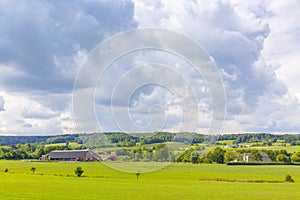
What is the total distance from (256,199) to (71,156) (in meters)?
120

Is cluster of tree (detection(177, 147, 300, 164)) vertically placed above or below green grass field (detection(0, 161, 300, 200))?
above

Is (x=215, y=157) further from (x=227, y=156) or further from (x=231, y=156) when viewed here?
(x=231, y=156)

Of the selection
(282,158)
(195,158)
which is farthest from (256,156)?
(195,158)

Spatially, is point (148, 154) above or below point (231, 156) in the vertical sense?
below

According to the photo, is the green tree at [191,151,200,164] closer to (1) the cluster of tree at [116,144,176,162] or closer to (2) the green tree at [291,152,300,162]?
(2) the green tree at [291,152,300,162]

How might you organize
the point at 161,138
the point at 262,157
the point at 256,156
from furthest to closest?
1. the point at 262,157
2. the point at 256,156
3. the point at 161,138

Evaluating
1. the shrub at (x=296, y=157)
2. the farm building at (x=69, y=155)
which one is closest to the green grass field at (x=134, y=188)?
the farm building at (x=69, y=155)

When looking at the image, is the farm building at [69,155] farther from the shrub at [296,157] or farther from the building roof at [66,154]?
the shrub at [296,157]

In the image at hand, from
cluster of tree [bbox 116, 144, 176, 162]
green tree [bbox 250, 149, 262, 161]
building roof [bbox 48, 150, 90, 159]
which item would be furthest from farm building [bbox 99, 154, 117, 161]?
green tree [bbox 250, 149, 262, 161]

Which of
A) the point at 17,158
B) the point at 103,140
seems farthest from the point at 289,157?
the point at 17,158

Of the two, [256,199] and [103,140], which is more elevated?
[103,140]

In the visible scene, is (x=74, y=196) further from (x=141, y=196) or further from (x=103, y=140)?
(x=103, y=140)

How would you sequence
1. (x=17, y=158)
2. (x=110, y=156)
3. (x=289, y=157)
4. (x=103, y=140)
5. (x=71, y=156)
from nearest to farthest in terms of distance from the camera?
(x=103, y=140)
(x=110, y=156)
(x=289, y=157)
(x=71, y=156)
(x=17, y=158)

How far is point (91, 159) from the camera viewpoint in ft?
471
